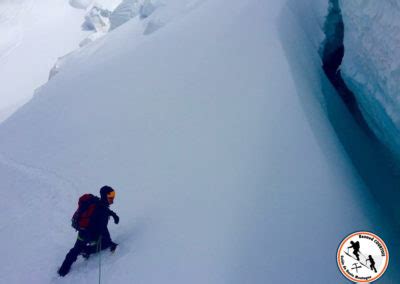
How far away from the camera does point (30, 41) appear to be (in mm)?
64500

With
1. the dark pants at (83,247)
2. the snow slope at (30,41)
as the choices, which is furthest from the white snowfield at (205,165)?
the snow slope at (30,41)

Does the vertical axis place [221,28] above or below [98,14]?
above

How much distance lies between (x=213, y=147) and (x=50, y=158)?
19.5 feet

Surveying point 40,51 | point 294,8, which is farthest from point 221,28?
point 40,51

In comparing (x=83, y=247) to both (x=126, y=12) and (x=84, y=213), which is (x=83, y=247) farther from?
(x=126, y=12)

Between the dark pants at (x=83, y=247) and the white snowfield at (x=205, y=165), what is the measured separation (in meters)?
0.24

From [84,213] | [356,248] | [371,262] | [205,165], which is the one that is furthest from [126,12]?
[371,262]

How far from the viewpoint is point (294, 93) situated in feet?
28.7

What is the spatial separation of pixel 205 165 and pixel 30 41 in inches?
2560

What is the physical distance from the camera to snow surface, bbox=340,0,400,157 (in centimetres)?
659

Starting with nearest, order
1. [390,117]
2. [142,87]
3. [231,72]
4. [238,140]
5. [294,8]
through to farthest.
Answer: [390,117] < [238,140] < [231,72] < [294,8] < [142,87]

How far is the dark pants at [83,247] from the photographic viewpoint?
282 inches

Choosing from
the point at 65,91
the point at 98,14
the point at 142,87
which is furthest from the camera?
the point at 98,14

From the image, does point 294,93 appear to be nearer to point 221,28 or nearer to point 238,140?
point 238,140
